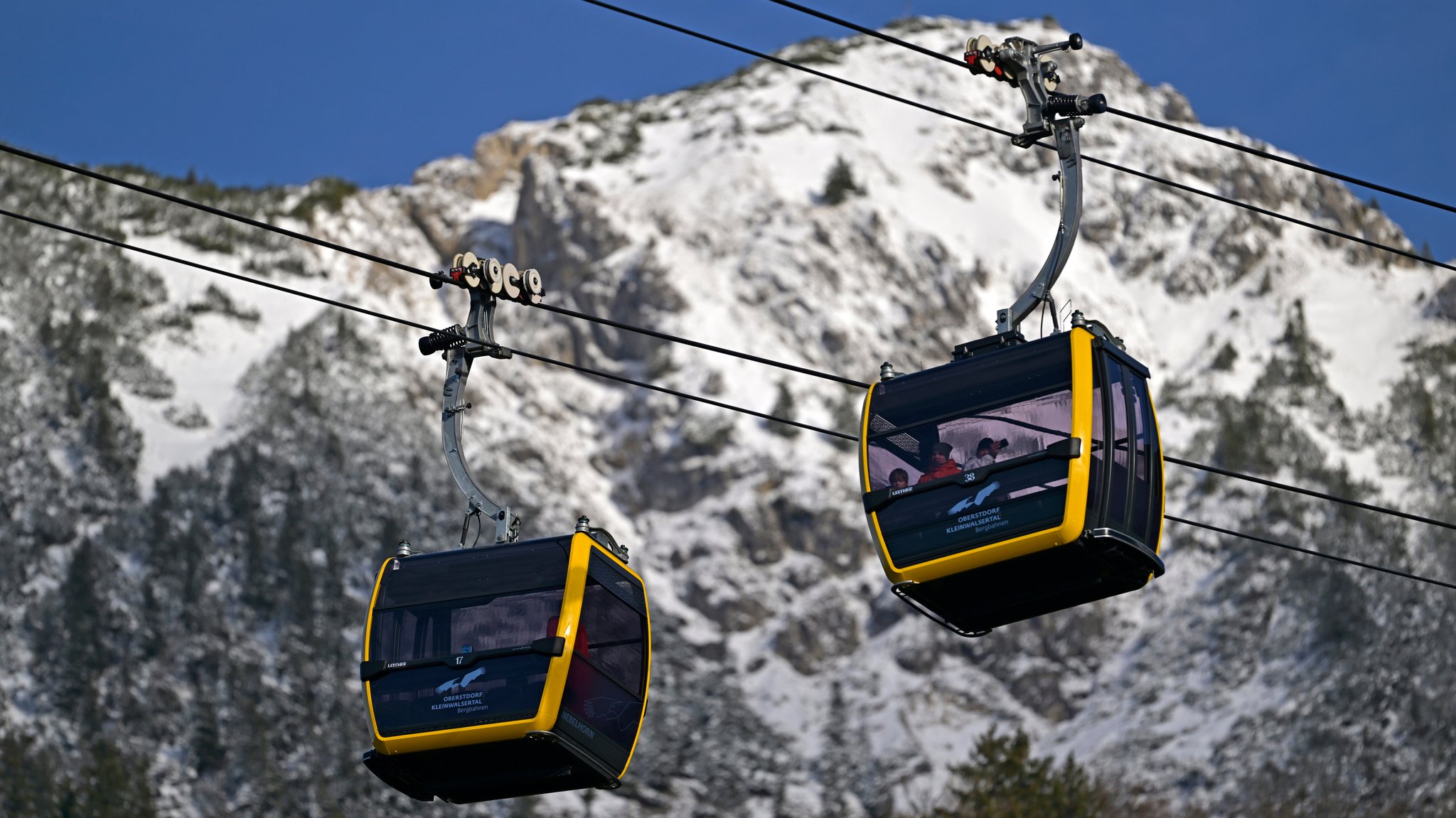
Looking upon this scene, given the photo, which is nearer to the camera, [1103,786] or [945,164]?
[1103,786]

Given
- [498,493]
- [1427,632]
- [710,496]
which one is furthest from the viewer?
[710,496]

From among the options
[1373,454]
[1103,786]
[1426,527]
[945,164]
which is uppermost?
[945,164]

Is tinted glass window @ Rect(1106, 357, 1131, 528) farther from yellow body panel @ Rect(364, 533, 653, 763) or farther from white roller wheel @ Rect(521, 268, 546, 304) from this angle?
white roller wheel @ Rect(521, 268, 546, 304)

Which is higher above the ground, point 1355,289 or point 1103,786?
point 1355,289

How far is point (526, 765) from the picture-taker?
1678 centimetres

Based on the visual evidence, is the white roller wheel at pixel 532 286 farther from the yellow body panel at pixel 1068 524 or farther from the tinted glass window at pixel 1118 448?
the tinted glass window at pixel 1118 448

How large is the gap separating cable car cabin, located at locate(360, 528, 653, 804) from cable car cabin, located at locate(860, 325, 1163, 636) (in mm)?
2126

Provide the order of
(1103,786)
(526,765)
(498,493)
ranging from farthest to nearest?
(498,493)
(1103,786)
(526,765)

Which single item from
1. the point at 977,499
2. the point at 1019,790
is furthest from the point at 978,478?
the point at 1019,790

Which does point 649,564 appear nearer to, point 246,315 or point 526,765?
point 246,315

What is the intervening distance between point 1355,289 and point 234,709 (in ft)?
232

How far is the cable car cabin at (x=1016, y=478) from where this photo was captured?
1572 cm

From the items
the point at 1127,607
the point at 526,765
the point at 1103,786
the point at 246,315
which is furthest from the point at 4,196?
the point at 526,765

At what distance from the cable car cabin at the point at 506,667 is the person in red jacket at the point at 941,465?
2317mm
